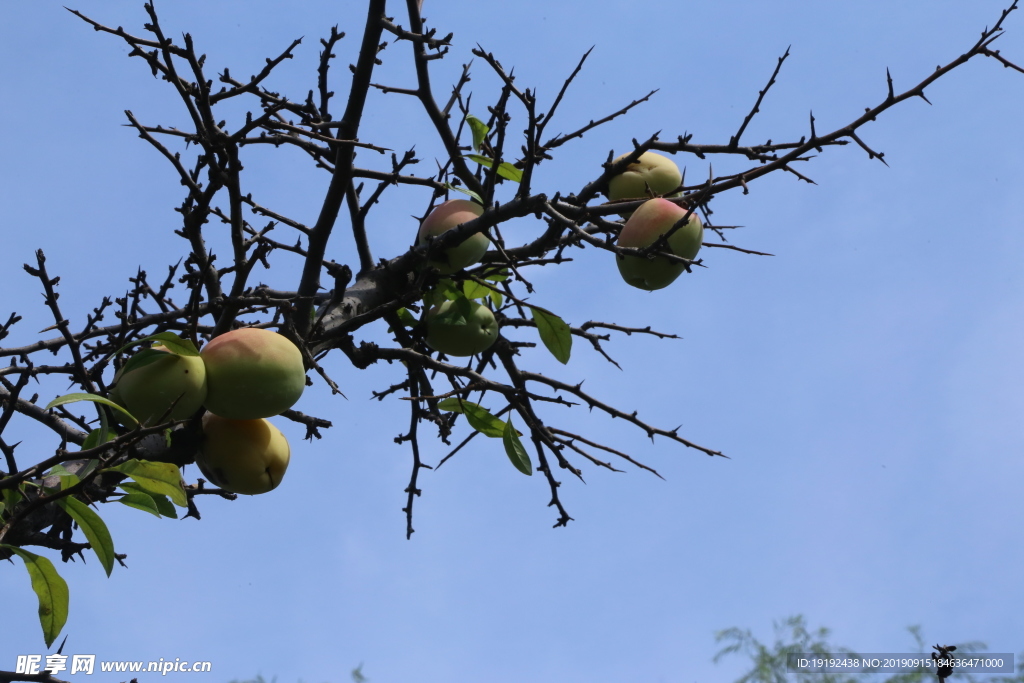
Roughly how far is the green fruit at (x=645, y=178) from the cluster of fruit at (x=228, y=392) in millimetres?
1271

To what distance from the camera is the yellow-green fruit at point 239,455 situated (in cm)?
231

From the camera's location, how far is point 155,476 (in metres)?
2.04

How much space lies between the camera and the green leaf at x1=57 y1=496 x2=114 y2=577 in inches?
76.4

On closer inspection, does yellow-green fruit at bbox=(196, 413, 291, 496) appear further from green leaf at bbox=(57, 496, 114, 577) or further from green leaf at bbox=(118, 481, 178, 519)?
green leaf at bbox=(57, 496, 114, 577)

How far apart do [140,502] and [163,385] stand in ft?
0.96

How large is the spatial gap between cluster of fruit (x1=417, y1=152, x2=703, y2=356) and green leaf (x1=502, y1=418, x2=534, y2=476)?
39cm

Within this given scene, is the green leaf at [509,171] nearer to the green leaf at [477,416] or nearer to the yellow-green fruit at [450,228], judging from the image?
the yellow-green fruit at [450,228]

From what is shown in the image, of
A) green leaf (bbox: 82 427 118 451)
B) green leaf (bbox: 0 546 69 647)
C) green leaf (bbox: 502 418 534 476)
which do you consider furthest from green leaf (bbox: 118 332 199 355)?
green leaf (bbox: 502 418 534 476)

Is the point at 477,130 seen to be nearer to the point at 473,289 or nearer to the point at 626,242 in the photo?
the point at 473,289

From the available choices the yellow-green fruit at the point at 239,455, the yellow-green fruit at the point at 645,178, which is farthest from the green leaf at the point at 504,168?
the yellow-green fruit at the point at 239,455

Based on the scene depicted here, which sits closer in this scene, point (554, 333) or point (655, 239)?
point (655, 239)

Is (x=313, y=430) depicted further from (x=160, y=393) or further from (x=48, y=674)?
(x=48, y=674)

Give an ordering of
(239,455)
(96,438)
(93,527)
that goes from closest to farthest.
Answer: (93,527) → (96,438) → (239,455)

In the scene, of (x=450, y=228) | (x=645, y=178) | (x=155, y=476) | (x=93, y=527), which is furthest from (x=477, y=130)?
(x=93, y=527)
